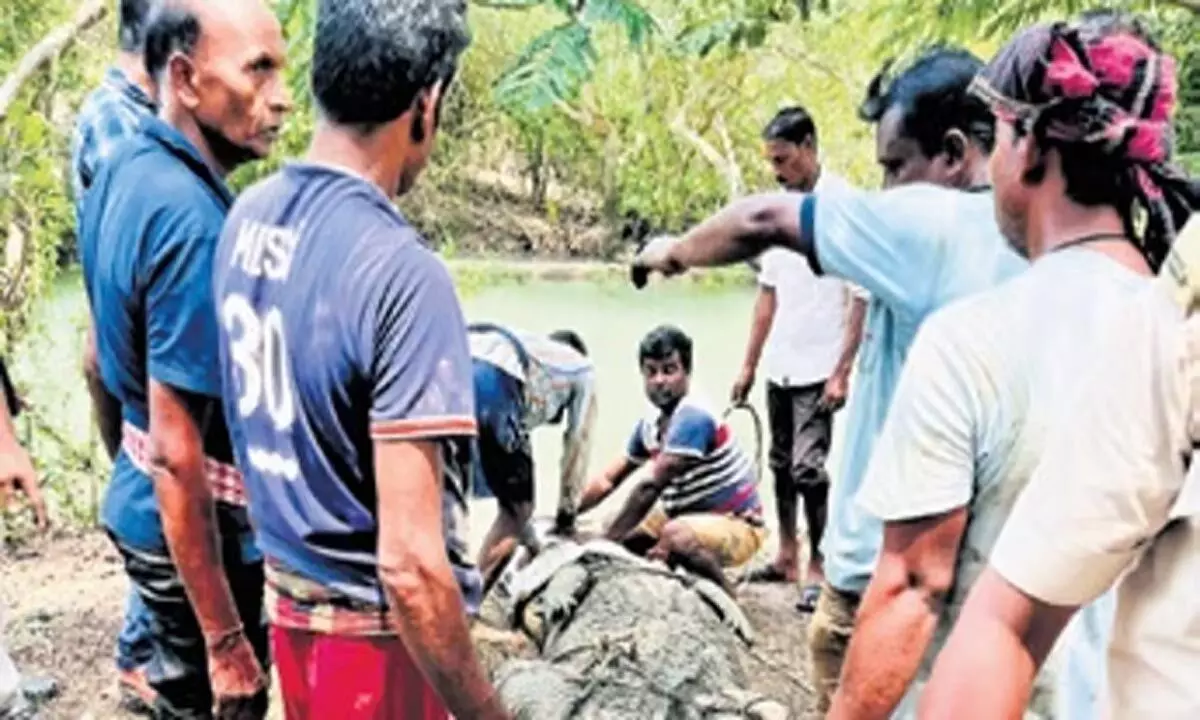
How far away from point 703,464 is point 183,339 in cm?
340

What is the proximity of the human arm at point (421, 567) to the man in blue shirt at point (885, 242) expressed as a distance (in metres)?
0.79

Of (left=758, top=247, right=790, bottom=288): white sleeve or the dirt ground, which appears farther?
(left=758, top=247, right=790, bottom=288): white sleeve

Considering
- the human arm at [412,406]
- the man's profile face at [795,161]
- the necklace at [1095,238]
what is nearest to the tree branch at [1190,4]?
the necklace at [1095,238]

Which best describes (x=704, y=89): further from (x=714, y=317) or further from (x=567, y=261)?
(x=567, y=261)

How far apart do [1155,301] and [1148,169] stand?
1.83 feet

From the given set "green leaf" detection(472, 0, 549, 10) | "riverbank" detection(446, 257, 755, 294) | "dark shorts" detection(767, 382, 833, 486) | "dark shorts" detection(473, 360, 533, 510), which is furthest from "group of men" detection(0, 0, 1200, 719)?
"riverbank" detection(446, 257, 755, 294)

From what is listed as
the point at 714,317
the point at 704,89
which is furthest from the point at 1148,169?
the point at 714,317

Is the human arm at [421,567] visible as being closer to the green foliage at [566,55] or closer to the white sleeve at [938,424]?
the white sleeve at [938,424]

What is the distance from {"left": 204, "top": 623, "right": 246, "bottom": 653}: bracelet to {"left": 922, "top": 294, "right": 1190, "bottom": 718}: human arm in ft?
4.31

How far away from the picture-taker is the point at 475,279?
Result: 765 cm

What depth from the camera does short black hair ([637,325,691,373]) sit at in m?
5.26

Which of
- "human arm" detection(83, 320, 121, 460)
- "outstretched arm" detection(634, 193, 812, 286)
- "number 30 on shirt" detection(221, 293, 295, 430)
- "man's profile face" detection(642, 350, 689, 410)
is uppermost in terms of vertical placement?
"outstretched arm" detection(634, 193, 812, 286)

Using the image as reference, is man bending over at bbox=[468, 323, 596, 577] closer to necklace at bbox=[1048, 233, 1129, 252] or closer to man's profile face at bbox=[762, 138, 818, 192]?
man's profile face at bbox=[762, 138, 818, 192]

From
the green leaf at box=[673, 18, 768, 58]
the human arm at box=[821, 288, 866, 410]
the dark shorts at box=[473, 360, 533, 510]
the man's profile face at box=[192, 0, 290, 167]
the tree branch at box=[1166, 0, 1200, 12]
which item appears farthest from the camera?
the human arm at box=[821, 288, 866, 410]
